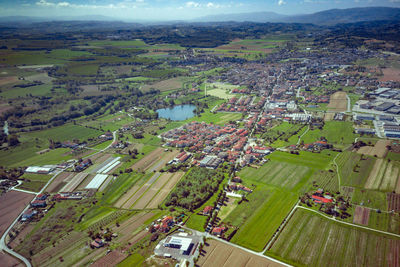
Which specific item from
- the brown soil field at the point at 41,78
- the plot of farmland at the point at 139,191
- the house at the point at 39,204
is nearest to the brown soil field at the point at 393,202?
the plot of farmland at the point at 139,191

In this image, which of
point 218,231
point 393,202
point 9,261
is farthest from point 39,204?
point 393,202

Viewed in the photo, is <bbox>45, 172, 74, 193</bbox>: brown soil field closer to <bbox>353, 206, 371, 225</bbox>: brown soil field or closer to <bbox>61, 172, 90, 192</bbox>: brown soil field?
<bbox>61, 172, 90, 192</bbox>: brown soil field

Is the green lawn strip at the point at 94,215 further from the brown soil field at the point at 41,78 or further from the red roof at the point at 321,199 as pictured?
the brown soil field at the point at 41,78

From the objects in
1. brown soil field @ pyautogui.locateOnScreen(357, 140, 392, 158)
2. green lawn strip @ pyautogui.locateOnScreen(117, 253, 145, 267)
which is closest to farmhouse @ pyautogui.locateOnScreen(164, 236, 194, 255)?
green lawn strip @ pyautogui.locateOnScreen(117, 253, 145, 267)

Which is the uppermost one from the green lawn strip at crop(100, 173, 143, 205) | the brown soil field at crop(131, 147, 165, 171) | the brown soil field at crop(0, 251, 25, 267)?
the brown soil field at crop(131, 147, 165, 171)

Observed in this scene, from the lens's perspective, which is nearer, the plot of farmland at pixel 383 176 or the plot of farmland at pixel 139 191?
the plot of farmland at pixel 383 176

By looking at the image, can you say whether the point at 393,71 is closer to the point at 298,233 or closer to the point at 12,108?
the point at 298,233
